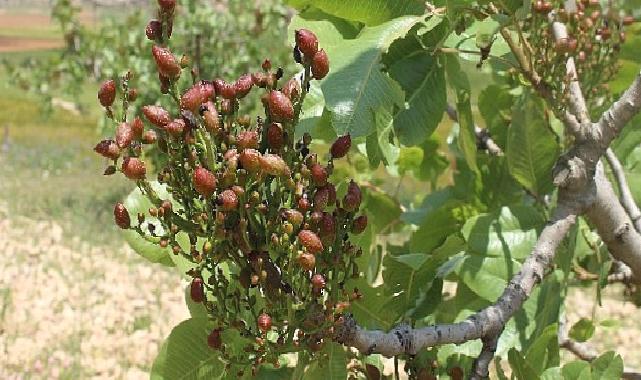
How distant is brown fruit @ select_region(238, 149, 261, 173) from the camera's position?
4.04ft

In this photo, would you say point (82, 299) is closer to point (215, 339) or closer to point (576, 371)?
point (576, 371)

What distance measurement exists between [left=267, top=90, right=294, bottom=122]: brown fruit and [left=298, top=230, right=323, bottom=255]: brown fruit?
0.18m

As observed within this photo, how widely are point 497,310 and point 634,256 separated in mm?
581

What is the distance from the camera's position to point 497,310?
1770 millimetres

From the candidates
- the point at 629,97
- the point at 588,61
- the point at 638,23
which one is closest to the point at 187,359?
the point at 629,97

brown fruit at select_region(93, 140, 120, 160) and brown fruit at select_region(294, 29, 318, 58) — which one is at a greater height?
brown fruit at select_region(294, 29, 318, 58)

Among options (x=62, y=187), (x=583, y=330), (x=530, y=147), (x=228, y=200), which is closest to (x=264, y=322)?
(x=228, y=200)

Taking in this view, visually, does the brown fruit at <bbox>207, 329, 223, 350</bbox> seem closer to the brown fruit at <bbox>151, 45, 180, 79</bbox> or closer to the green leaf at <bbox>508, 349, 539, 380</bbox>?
the brown fruit at <bbox>151, 45, 180, 79</bbox>

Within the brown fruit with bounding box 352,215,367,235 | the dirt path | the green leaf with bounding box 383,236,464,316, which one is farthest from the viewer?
the dirt path

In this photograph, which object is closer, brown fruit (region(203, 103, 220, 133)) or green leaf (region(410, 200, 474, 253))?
brown fruit (region(203, 103, 220, 133))

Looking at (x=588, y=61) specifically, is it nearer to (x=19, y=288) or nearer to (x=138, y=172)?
(x=138, y=172)

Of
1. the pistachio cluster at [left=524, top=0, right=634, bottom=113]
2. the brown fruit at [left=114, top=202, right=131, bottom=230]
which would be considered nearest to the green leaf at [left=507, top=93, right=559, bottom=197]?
the pistachio cluster at [left=524, top=0, right=634, bottom=113]

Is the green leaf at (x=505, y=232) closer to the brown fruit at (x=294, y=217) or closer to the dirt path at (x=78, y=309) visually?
the brown fruit at (x=294, y=217)

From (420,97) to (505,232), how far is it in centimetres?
52
